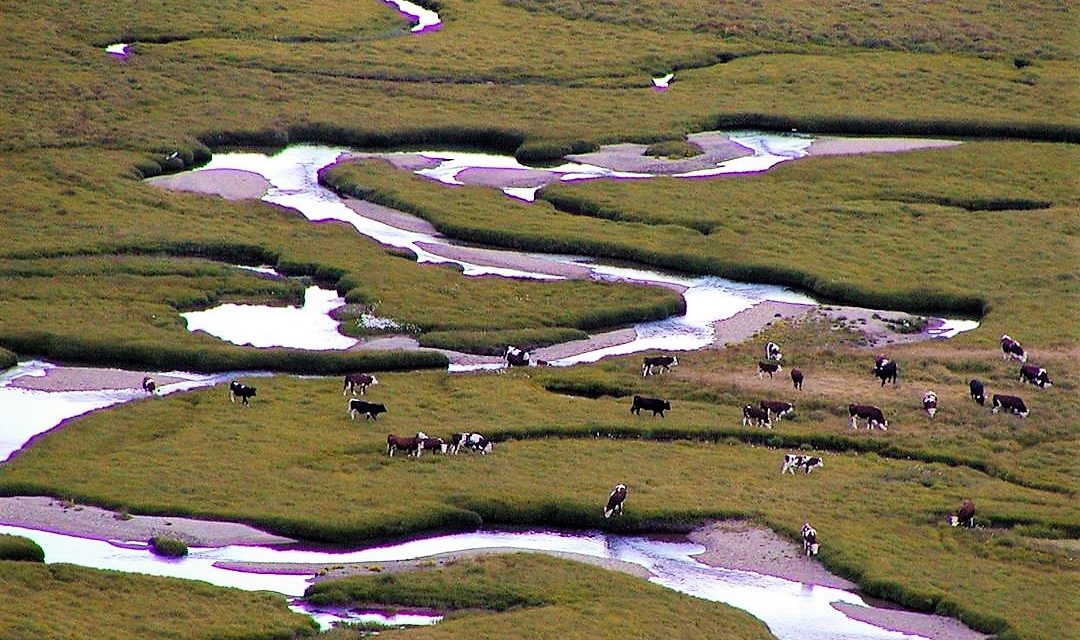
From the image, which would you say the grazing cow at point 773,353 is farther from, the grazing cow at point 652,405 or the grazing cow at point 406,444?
the grazing cow at point 406,444

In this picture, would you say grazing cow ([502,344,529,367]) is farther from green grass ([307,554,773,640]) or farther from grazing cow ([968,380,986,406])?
green grass ([307,554,773,640])

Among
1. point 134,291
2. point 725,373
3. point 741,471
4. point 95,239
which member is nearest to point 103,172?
point 95,239

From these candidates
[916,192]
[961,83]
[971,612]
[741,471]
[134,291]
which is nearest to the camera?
[971,612]

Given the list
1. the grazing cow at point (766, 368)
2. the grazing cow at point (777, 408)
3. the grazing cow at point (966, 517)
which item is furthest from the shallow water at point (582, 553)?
the grazing cow at point (766, 368)

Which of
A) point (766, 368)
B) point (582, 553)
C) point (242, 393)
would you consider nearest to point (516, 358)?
point (766, 368)

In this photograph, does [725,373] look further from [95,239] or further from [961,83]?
[961,83]

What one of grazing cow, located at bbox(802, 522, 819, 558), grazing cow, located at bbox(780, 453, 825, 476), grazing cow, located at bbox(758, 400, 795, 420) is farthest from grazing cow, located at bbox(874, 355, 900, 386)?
grazing cow, located at bbox(802, 522, 819, 558)
